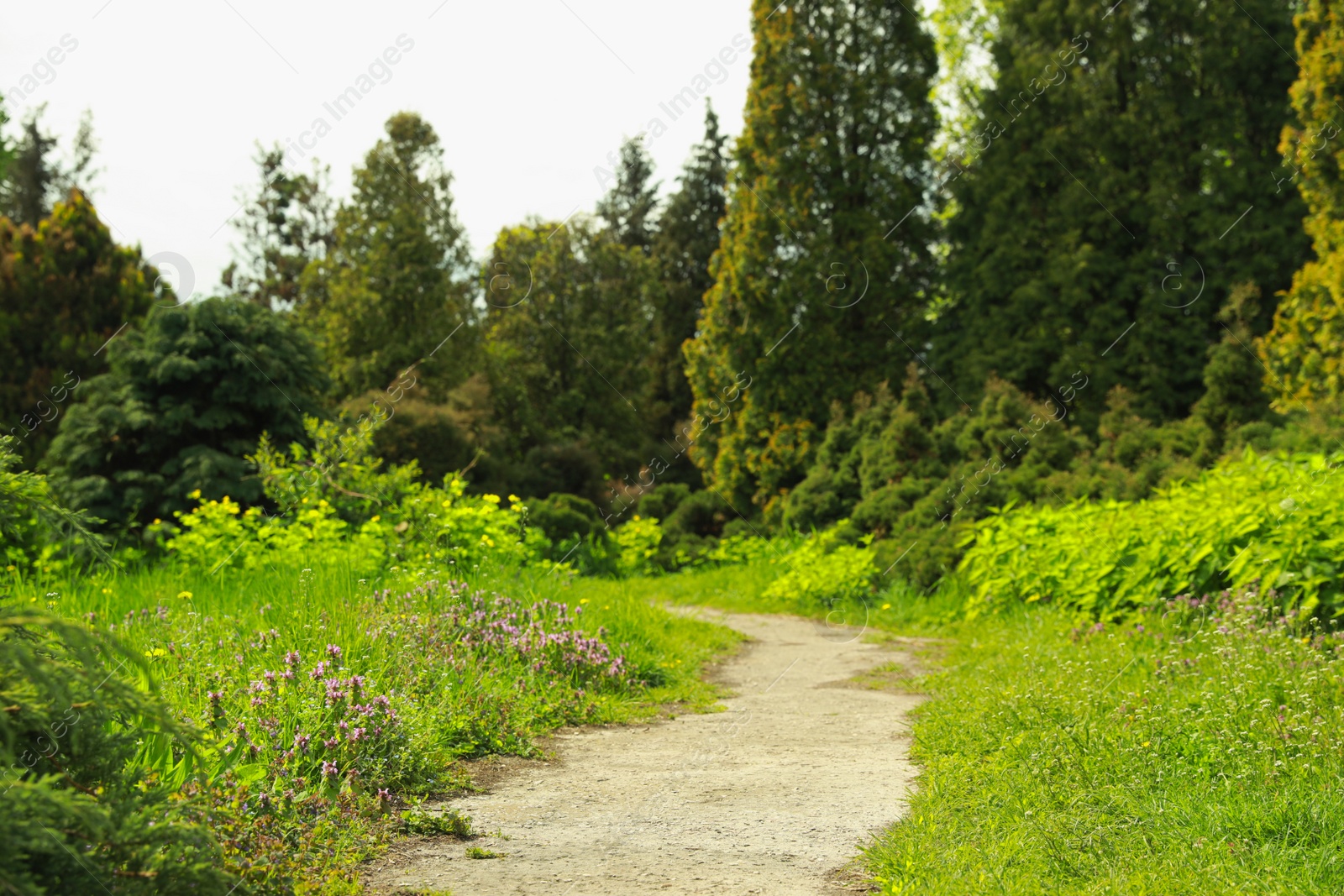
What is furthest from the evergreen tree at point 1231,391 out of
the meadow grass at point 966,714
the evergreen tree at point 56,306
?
the evergreen tree at point 56,306

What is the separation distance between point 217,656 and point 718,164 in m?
26.8

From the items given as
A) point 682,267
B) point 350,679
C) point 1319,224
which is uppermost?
point 682,267

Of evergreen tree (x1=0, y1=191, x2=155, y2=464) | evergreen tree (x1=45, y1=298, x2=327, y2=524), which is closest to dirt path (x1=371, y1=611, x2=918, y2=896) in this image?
evergreen tree (x1=45, y1=298, x2=327, y2=524)

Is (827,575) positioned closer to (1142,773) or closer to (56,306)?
(1142,773)

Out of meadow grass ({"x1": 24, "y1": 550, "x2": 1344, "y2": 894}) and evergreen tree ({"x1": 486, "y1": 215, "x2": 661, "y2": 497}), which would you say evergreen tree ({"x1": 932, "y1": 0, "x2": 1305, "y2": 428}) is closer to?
meadow grass ({"x1": 24, "y1": 550, "x2": 1344, "y2": 894})

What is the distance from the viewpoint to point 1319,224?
1048 cm

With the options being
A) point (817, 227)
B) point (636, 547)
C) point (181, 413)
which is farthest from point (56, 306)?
point (817, 227)

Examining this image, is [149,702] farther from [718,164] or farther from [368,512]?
[718,164]

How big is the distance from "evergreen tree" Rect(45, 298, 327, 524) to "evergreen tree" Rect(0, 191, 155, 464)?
721cm

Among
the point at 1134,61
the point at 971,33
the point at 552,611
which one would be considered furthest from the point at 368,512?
the point at 971,33

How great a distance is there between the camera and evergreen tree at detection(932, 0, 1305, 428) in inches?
544

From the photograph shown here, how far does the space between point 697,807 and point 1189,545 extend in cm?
410

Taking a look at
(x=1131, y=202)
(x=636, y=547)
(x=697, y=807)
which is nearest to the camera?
(x=697, y=807)

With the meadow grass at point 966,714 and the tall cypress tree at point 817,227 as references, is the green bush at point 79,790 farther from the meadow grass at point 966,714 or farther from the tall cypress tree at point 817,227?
the tall cypress tree at point 817,227
